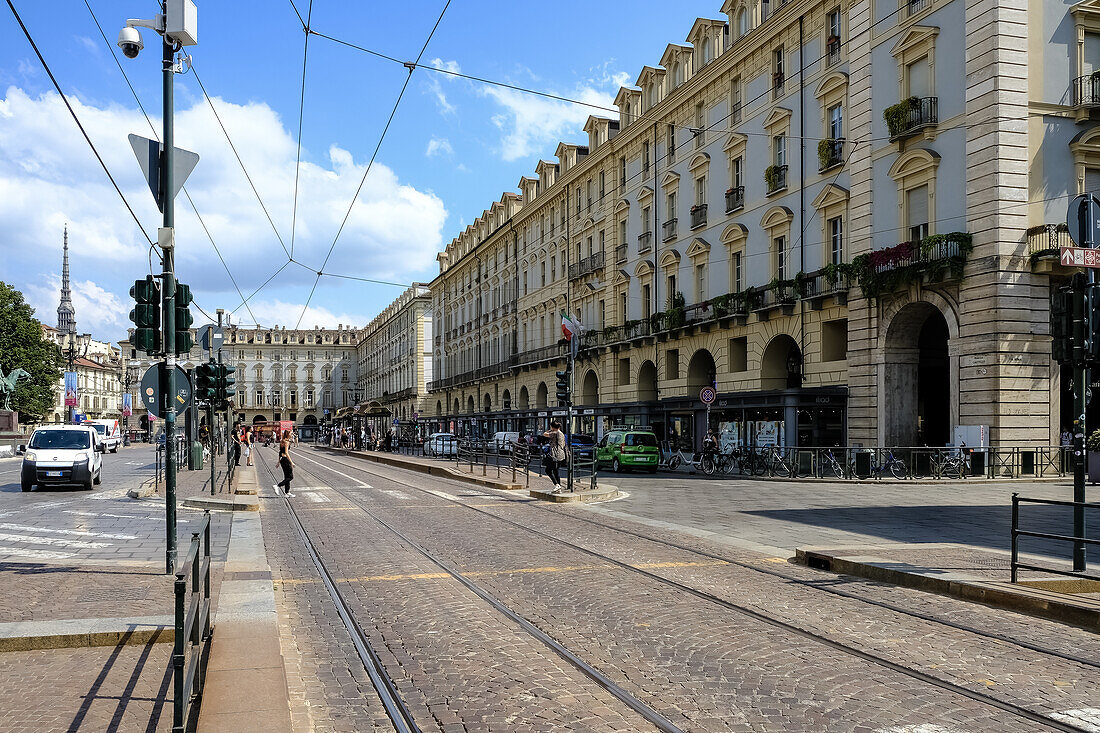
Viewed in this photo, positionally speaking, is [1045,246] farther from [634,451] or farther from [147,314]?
[147,314]

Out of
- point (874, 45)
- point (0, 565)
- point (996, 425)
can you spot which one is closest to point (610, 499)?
point (996, 425)

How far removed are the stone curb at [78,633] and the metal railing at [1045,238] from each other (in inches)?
996

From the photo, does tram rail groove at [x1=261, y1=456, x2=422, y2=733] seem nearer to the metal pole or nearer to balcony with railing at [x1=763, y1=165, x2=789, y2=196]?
the metal pole

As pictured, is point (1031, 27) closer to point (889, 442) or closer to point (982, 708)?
point (889, 442)

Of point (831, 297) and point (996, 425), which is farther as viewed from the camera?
point (831, 297)

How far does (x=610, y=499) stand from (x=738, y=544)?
28.6ft

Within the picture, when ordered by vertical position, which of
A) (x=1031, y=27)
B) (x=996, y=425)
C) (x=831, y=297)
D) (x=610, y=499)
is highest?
(x=1031, y=27)

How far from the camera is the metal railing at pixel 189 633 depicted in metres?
4.23

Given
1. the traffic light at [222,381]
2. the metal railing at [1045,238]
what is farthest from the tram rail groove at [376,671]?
the metal railing at [1045,238]

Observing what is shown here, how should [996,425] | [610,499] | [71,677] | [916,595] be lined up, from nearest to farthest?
[71,677]
[916,595]
[610,499]
[996,425]

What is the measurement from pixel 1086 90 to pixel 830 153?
779cm

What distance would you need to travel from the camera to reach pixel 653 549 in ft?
40.5

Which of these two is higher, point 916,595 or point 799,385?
point 799,385

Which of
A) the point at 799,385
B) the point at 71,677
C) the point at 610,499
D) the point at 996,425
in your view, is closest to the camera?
the point at 71,677
